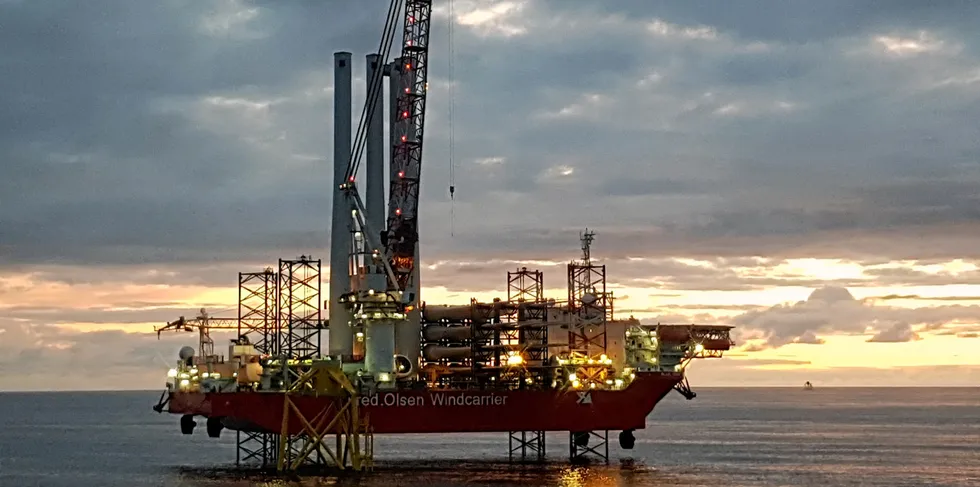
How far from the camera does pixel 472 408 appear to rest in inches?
2766

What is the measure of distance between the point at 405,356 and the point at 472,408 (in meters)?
8.39

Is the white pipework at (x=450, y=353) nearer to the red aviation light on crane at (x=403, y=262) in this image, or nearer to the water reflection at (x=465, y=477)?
the red aviation light on crane at (x=403, y=262)

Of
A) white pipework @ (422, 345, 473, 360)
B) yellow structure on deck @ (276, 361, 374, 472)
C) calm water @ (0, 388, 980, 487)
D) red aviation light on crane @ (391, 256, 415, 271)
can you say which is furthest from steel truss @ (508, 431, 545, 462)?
yellow structure on deck @ (276, 361, 374, 472)

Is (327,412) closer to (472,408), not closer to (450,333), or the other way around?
(472,408)

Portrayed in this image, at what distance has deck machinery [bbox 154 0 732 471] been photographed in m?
69.0

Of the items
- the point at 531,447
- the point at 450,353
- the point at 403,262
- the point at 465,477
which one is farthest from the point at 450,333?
the point at 531,447

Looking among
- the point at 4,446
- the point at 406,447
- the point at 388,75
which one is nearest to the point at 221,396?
the point at 388,75

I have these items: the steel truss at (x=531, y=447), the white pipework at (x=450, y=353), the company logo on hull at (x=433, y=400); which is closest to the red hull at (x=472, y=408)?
the company logo on hull at (x=433, y=400)

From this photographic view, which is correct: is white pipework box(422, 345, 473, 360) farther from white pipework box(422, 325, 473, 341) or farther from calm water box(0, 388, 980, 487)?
calm water box(0, 388, 980, 487)

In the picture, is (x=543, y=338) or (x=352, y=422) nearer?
(x=352, y=422)

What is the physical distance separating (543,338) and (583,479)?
12.6 metres

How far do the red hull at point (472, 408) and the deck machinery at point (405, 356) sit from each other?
0.28 ft

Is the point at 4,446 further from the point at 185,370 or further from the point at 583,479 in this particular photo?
the point at 583,479

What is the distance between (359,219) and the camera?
77750 mm
